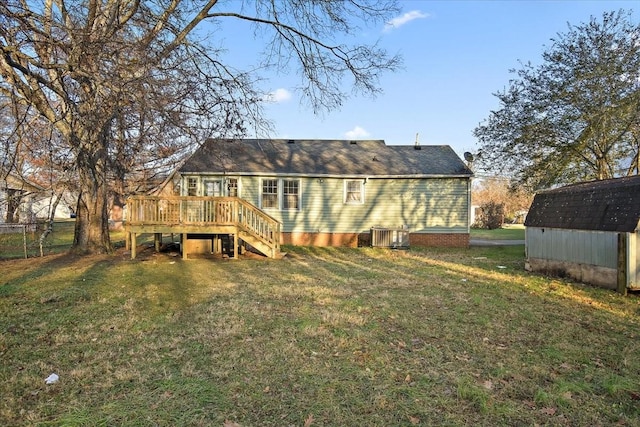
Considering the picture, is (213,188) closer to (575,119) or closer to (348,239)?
(348,239)

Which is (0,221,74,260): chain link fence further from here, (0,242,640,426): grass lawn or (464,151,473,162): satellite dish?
(464,151,473,162): satellite dish

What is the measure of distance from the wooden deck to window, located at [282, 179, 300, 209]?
443 cm

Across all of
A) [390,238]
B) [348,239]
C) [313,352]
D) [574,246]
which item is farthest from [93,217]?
[574,246]

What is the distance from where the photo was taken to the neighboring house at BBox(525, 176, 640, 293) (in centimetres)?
757

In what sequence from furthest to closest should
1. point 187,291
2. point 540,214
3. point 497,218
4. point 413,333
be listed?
point 497,218 < point 540,214 < point 187,291 < point 413,333

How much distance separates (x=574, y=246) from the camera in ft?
29.8

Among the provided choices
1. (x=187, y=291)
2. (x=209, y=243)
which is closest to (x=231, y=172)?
(x=209, y=243)

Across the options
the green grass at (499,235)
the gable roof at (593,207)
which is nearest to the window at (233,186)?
the gable roof at (593,207)

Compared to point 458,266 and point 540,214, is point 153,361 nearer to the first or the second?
point 458,266

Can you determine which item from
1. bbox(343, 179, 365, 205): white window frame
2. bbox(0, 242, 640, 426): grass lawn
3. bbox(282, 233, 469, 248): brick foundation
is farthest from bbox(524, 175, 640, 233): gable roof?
bbox(343, 179, 365, 205): white window frame

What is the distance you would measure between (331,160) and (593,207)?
37.6ft

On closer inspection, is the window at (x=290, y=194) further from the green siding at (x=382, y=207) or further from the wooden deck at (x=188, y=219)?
the wooden deck at (x=188, y=219)

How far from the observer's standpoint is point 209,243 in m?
13.5

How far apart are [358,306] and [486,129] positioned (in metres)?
13.7
